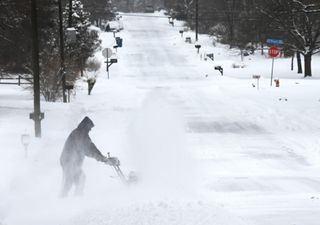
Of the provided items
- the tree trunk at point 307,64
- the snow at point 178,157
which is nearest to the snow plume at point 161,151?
the snow at point 178,157

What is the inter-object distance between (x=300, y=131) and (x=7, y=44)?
17.0 metres

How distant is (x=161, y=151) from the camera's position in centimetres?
1641

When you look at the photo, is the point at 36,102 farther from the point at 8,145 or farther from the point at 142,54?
the point at 142,54

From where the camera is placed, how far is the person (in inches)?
416

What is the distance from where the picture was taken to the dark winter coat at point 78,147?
10562 millimetres

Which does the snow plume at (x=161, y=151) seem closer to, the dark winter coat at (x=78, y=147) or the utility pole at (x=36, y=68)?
the dark winter coat at (x=78, y=147)

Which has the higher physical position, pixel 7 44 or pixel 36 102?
pixel 7 44

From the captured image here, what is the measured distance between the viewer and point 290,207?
10.9 m

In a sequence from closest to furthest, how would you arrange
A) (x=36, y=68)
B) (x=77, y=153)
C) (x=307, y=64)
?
(x=77, y=153) < (x=36, y=68) < (x=307, y=64)

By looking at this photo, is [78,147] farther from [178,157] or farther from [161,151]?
[161,151]

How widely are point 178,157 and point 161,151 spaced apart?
23.6 inches

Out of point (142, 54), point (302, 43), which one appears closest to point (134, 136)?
point (302, 43)

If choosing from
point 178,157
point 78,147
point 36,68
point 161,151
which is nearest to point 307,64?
point 36,68

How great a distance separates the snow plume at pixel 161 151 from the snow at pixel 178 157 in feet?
0.14
